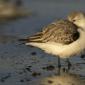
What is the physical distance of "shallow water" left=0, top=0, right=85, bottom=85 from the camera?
9.44m

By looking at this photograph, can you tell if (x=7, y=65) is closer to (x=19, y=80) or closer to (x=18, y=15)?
(x=19, y=80)

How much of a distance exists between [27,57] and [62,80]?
6.52ft

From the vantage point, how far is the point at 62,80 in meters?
9.26

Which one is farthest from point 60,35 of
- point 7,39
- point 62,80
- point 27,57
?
point 7,39

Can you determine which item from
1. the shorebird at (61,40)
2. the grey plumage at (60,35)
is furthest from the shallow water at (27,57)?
the grey plumage at (60,35)

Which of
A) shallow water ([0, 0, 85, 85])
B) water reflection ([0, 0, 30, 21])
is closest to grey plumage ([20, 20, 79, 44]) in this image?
shallow water ([0, 0, 85, 85])

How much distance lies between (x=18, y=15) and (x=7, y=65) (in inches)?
265

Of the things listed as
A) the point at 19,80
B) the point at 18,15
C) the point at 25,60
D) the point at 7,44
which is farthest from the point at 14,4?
the point at 19,80

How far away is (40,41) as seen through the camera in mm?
10312

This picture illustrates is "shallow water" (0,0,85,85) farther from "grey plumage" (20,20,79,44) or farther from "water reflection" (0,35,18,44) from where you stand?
"grey plumage" (20,20,79,44)

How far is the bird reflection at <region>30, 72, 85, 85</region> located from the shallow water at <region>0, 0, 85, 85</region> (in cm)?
4

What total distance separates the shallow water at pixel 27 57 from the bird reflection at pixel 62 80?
4 centimetres

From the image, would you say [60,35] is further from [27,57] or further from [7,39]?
[7,39]

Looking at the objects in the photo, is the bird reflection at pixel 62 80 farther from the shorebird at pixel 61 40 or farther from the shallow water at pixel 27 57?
the shorebird at pixel 61 40
